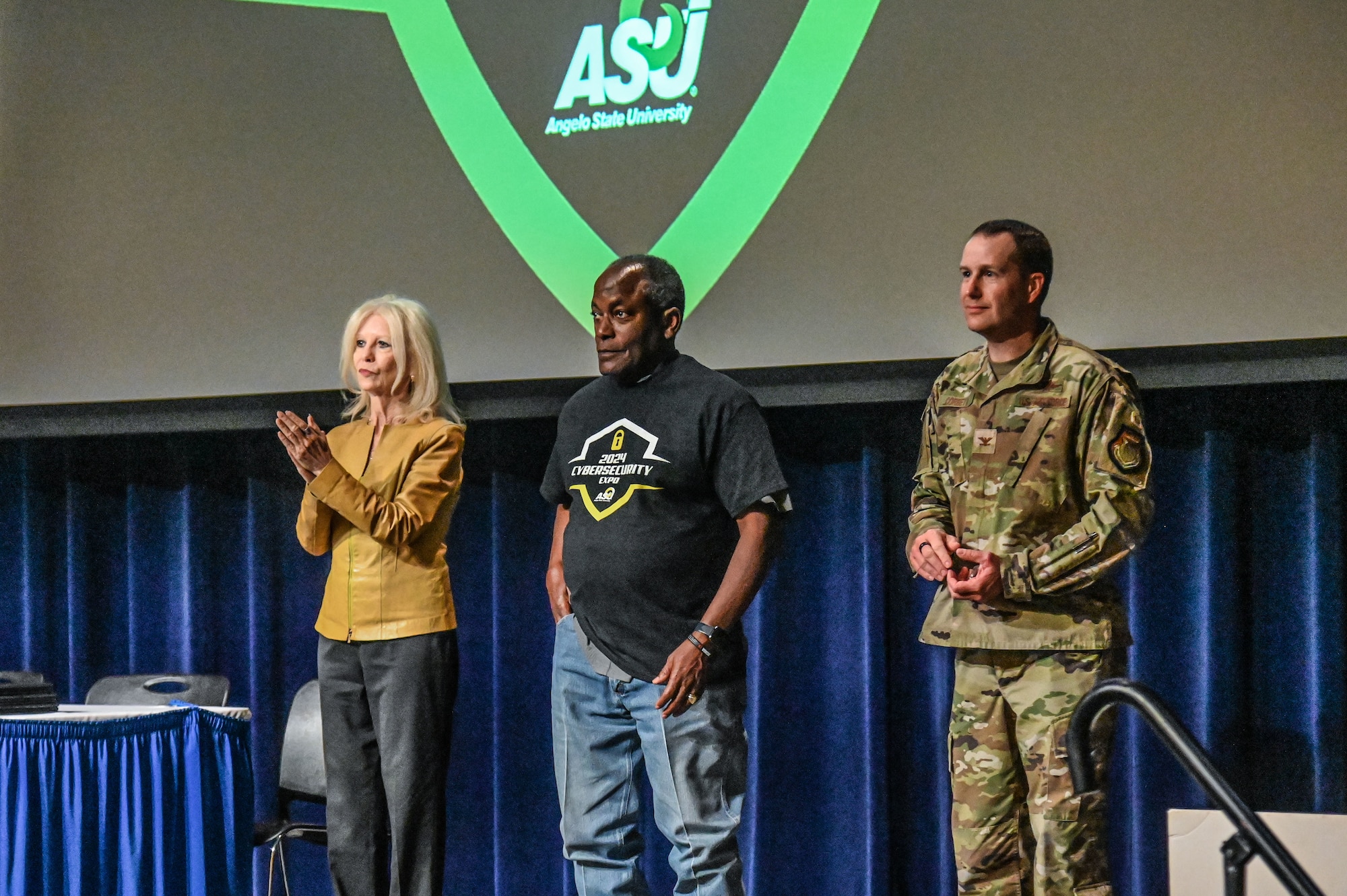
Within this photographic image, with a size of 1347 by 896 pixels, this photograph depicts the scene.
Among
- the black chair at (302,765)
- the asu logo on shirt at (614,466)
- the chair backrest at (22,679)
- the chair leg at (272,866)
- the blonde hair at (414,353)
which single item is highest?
the blonde hair at (414,353)

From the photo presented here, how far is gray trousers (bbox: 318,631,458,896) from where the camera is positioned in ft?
8.57

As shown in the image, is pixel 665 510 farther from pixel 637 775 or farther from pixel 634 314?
pixel 637 775

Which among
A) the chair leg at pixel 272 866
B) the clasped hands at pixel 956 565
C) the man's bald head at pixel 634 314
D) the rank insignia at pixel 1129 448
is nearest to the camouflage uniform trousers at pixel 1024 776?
the clasped hands at pixel 956 565

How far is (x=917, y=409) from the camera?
3.39 meters

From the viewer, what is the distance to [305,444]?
2.53 metres

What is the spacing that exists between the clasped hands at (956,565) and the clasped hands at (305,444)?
125 cm

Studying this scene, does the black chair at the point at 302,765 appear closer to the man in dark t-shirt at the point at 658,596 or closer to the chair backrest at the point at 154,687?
the chair backrest at the point at 154,687

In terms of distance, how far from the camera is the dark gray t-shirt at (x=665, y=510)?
2.28 meters

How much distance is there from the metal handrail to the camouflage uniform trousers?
3.16 ft

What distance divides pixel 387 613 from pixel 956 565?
1.23 meters

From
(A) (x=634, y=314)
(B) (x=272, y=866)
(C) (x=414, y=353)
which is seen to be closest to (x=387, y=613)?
(C) (x=414, y=353)

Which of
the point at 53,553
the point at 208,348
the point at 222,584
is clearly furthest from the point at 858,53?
the point at 53,553

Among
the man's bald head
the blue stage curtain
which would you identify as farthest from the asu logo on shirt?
the blue stage curtain

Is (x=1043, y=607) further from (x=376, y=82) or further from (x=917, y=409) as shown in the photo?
(x=376, y=82)
